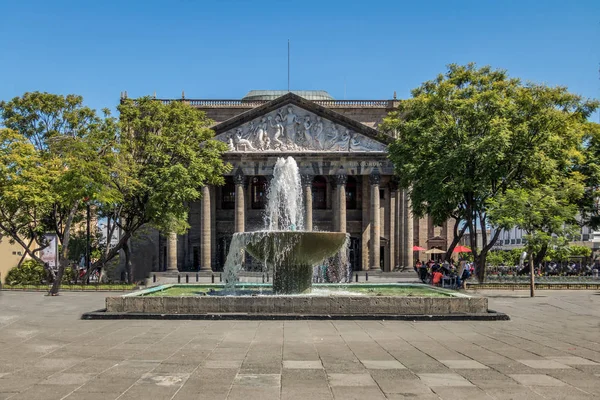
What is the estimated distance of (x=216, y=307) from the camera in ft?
57.6

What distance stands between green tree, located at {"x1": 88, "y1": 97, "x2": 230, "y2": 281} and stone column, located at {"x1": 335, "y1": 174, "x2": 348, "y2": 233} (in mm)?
17159

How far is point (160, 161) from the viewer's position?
123 feet

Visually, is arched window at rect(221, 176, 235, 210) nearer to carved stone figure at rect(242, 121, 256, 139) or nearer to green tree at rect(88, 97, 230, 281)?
carved stone figure at rect(242, 121, 256, 139)

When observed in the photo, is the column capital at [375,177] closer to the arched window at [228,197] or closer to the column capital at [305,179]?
the column capital at [305,179]

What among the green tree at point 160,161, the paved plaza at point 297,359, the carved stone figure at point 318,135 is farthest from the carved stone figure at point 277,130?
the paved plaza at point 297,359

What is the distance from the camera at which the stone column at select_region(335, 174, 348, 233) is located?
5472cm

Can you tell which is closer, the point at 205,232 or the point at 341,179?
the point at 205,232

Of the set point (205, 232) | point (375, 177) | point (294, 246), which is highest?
point (375, 177)

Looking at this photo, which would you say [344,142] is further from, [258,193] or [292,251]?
[292,251]

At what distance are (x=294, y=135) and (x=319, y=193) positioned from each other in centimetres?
736

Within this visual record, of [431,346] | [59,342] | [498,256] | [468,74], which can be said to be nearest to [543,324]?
[431,346]

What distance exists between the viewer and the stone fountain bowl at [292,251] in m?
19.5

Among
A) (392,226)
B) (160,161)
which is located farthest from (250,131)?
(160,161)

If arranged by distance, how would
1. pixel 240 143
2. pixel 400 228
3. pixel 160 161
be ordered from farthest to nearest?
pixel 400 228, pixel 240 143, pixel 160 161
